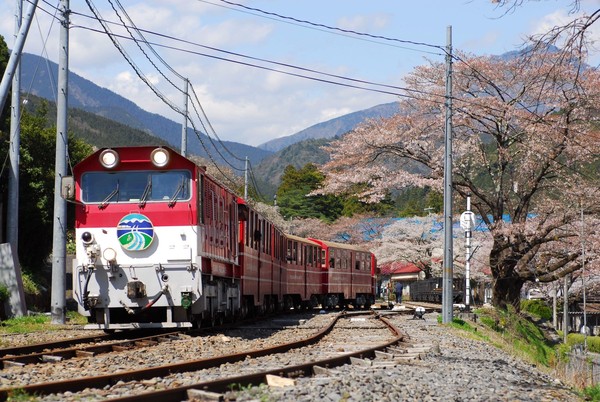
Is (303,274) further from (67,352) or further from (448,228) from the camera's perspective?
(67,352)

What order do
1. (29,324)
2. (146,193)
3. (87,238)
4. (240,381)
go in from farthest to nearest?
(29,324)
(146,193)
(87,238)
(240,381)

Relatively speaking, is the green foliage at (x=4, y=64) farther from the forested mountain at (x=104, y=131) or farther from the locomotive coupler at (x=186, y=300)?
the forested mountain at (x=104, y=131)

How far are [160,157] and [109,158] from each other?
2.86ft

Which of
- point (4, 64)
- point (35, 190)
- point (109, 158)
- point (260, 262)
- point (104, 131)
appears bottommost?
point (260, 262)

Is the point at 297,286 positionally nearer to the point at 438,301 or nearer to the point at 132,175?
the point at 132,175

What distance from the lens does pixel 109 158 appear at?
14.1m

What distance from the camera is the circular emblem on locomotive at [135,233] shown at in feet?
45.9

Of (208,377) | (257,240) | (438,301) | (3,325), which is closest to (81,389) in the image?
(208,377)

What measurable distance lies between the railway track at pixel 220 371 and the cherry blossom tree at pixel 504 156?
1410cm

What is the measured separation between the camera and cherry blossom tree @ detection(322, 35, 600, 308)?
86.2ft

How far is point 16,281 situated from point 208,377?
1257cm

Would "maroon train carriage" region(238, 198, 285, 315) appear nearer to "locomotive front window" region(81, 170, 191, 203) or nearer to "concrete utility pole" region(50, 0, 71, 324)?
"concrete utility pole" region(50, 0, 71, 324)

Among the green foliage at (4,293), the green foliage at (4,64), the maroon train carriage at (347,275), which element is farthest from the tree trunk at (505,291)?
the green foliage at (4,64)

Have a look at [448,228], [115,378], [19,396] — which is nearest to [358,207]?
[448,228]
